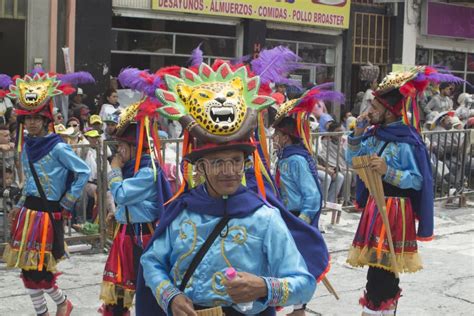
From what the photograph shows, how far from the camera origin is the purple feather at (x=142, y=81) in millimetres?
4626

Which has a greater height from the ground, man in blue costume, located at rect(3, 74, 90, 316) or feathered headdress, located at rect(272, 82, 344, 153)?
feathered headdress, located at rect(272, 82, 344, 153)

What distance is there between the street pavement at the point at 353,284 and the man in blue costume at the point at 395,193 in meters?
0.99

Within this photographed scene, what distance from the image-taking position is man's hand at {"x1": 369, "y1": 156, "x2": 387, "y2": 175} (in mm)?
5695

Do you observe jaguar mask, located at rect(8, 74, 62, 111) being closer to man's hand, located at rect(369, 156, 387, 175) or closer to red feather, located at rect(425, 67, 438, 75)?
man's hand, located at rect(369, 156, 387, 175)

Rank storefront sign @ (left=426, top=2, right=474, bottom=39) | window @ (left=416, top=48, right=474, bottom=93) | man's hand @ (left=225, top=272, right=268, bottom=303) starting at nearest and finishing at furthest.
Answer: man's hand @ (left=225, top=272, right=268, bottom=303), storefront sign @ (left=426, top=2, right=474, bottom=39), window @ (left=416, top=48, right=474, bottom=93)

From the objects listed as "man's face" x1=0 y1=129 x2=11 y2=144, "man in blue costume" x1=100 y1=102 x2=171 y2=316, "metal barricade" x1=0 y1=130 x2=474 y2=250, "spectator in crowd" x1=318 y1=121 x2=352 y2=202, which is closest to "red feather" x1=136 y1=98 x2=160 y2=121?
"man in blue costume" x1=100 y1=102 x2=171 y2=316

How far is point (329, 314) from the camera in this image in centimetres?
670

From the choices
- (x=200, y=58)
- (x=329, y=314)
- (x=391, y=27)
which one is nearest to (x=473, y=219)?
(x=329, y=314)

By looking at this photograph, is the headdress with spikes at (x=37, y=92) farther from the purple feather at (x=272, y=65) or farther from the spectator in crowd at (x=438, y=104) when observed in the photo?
the spectator in crowd at (x=438, y=104)

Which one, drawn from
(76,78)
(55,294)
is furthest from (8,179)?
(55,294)

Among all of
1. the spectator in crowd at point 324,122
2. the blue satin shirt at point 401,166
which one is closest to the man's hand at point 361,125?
the blue satin shirt at point 401,166

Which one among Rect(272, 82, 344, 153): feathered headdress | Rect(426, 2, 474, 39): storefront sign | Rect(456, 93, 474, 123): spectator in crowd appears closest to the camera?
Rect(272, 82, 344, 153): feathered headdress

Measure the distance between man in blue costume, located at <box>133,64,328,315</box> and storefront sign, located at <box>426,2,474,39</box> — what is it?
19196 mm

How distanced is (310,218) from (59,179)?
2.06 metres
